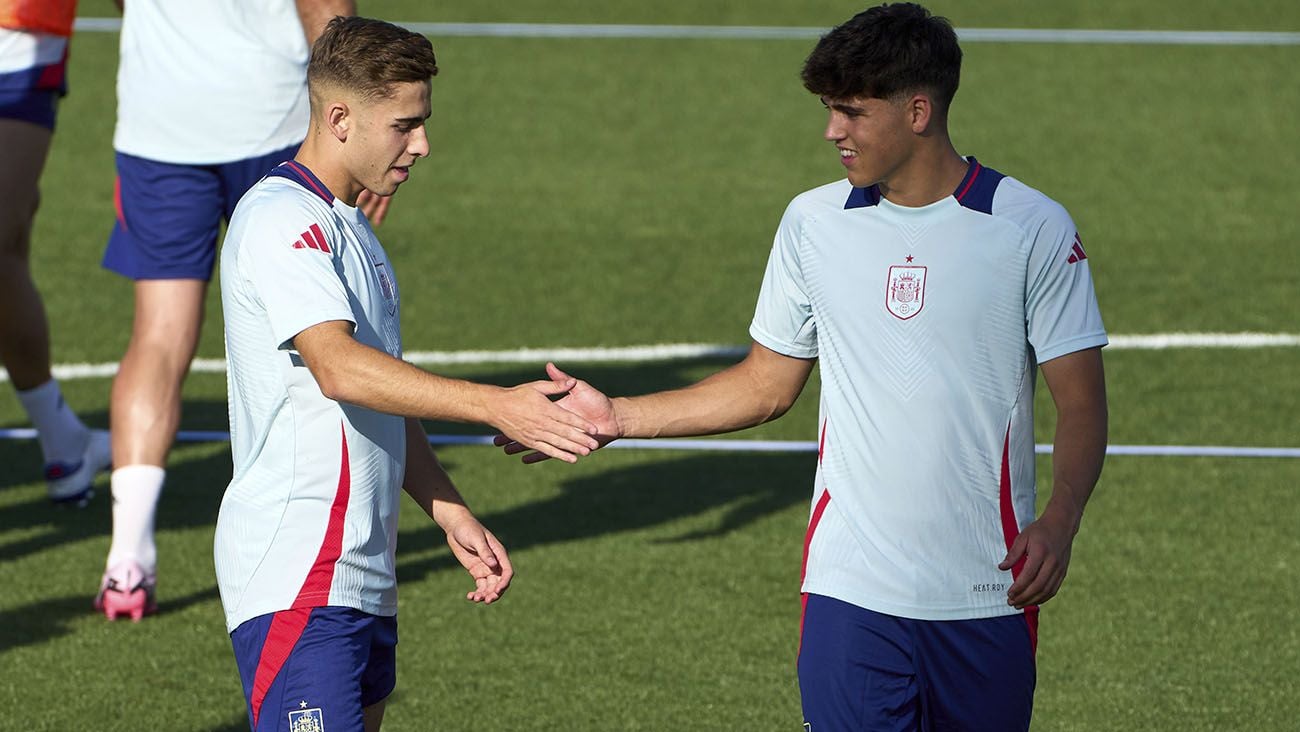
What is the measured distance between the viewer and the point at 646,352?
973cm

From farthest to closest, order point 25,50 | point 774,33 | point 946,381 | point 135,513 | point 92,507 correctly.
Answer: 1. point 774,33
2. point 92,507
3. point 25,50
4. point 135,513
5. point 946,381

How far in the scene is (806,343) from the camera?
424 cm

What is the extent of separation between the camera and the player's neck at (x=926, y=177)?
3.99 meters

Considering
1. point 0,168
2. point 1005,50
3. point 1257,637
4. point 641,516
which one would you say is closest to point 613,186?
point 1005,50

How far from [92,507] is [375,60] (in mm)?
4142

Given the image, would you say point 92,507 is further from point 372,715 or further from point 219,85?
point 372,715

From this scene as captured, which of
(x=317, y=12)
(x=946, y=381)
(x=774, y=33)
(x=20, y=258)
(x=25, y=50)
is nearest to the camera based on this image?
(x=946, y=381)

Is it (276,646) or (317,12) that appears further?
(317,12)

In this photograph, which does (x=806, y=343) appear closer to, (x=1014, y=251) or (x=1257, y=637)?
(x=1014, y=251)

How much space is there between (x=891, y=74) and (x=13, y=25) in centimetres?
395

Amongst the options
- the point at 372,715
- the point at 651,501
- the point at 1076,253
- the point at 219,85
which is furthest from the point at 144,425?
the point at 1076,253

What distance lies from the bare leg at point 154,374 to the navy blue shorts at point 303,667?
250 cm

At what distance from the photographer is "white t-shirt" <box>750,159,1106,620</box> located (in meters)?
3.91

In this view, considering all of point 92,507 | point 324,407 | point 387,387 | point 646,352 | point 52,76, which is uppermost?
point 387,387
